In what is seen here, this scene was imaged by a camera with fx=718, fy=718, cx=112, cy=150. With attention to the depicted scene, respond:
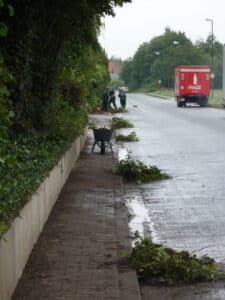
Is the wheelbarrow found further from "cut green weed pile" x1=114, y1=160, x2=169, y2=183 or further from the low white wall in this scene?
the low white wall

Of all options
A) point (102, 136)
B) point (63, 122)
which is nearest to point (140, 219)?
point (63, 122)

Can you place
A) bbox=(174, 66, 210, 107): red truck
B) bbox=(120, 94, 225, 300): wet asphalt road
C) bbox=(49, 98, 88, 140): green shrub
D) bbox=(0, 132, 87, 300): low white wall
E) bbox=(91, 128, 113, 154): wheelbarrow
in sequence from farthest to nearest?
bbox=(174, 66, 210, 107): red truck → bbox=(91, 128, 113, 154): wheelbarrow → bbox=(49, 98, 88, 140): green shrub → bbox=(120, 94, 225, 300): wet asphalt road → bbox=(0, 132, 87, 300): low white wall

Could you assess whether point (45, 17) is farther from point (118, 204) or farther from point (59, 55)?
Result: point (118, 204)

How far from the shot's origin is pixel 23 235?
709cm

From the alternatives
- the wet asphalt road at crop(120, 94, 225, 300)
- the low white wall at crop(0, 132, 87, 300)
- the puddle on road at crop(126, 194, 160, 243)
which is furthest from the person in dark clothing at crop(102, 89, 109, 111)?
the low white wall at crop(0, 132, 87, 300)

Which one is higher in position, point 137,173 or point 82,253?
point 82,253

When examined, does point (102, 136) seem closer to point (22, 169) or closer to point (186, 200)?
point (186, 200)

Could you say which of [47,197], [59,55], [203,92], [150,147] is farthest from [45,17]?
[203,92]

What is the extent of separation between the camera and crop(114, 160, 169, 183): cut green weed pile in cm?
1501

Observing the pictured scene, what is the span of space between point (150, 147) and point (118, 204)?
38.6 ft

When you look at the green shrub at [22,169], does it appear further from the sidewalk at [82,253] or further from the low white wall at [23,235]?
the sidewalk at [82,253]

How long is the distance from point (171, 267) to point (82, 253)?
3.58 ft

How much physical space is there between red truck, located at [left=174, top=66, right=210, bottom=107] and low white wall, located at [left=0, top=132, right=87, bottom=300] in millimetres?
50196

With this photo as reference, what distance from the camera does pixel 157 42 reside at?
16412 centimetres
